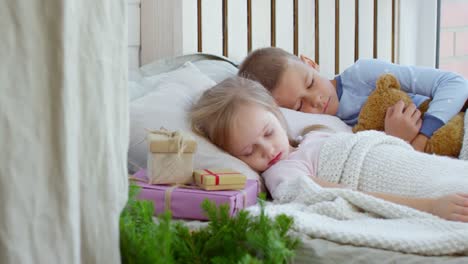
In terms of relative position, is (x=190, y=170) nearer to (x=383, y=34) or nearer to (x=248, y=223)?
(x=248, y=223)

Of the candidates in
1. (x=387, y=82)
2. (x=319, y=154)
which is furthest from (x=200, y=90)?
(x=387, y=82)

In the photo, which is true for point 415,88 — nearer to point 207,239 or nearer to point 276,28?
point 276,28

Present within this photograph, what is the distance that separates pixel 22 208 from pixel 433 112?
1.38 meters

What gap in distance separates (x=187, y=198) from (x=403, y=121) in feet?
2.54

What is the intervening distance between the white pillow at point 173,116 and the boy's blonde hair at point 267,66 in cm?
15

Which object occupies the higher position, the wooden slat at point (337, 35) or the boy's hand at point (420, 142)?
the wooden slat at point (337, 35)

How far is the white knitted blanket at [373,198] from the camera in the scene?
2.89 feet

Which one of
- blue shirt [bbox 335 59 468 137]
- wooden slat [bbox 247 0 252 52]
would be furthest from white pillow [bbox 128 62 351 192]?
wooden slat [bbox 247 0 252 52]

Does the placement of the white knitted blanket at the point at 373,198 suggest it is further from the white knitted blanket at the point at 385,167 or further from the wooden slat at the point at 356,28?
the wooden slat at the point at 356,28

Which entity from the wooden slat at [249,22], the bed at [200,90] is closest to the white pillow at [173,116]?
the bed at [200,90]

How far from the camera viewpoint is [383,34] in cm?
306

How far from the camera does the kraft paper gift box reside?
47.0 inches

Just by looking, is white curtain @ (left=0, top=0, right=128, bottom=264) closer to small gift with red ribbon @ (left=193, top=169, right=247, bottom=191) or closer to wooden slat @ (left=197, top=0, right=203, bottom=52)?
small gift with red ribbon @ (left=193, top=169, right=247, bottom=191)

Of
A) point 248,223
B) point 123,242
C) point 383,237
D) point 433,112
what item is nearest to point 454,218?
point 383,237
